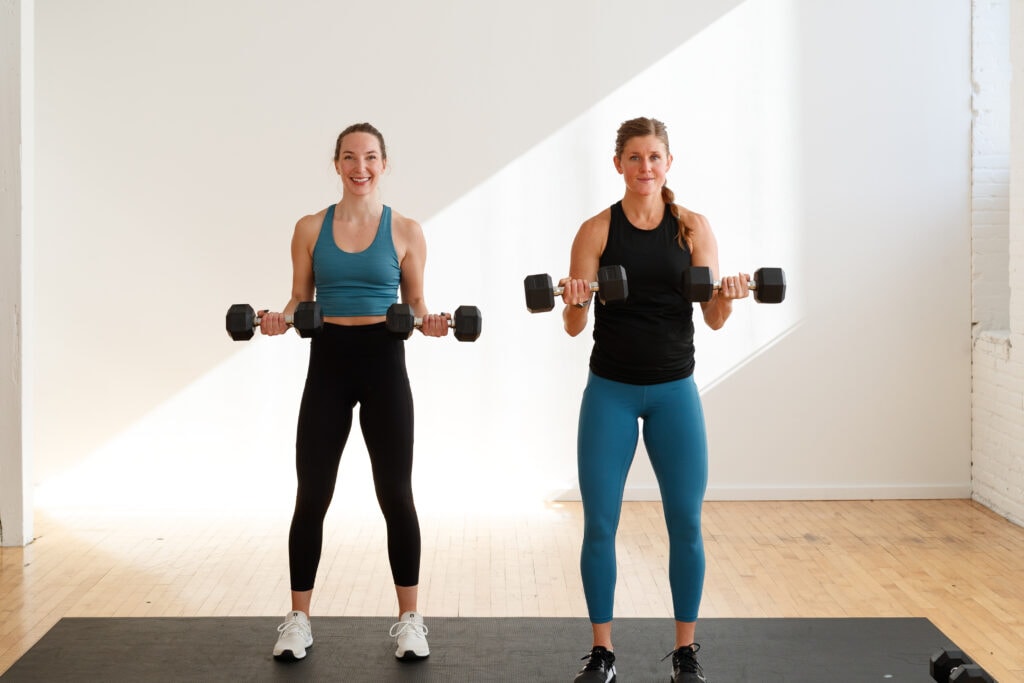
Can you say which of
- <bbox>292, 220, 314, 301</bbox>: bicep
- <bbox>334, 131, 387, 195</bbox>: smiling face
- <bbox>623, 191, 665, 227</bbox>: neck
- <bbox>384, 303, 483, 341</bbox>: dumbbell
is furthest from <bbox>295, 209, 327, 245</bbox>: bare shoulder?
<bbox>623, 191, 665, 227</bbox>: neck

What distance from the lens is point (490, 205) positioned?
18.0 ft

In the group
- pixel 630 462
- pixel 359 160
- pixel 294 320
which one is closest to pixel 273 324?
pixel 294 320

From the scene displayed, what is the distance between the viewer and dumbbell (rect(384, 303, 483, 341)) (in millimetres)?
3100

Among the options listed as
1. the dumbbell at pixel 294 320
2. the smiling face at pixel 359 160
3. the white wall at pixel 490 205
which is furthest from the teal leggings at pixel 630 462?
the white wall at pixel 490 205

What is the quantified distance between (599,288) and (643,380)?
10.8 inches

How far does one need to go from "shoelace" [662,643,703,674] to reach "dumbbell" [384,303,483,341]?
1.04 meters

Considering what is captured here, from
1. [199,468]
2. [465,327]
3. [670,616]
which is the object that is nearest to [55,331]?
[199,468]

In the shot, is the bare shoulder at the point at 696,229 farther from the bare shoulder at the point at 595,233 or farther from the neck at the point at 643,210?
the bare shoulder at the point at 595,233

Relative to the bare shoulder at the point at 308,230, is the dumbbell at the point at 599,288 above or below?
below

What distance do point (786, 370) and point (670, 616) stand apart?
212 centimetres

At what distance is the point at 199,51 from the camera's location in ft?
17.7

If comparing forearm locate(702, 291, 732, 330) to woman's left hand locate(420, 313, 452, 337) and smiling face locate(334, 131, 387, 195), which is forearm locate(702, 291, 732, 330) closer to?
woman's left hand locate(420, 313, 452, 337)

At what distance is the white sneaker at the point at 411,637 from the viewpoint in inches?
127

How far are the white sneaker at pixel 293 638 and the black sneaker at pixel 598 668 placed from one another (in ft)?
2.62
